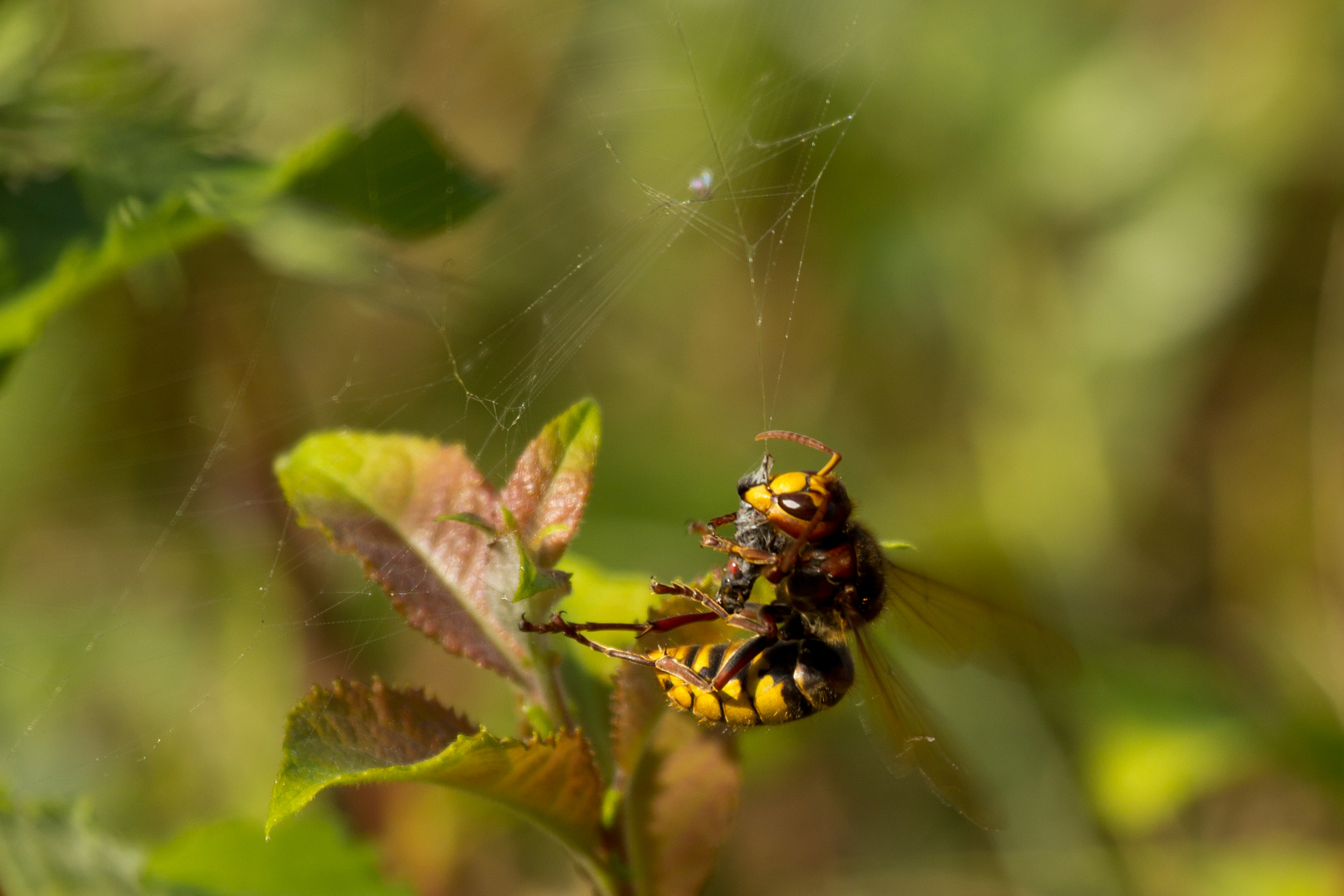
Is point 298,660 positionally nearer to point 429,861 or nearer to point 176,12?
point 429,861

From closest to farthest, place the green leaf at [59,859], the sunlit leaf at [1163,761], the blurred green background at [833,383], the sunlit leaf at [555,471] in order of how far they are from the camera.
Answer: the sunlit leaf at [555,471]
the green leaf at [59,859]
the sunlit leaf at [1163,761]
the blurred green background at [833,383]

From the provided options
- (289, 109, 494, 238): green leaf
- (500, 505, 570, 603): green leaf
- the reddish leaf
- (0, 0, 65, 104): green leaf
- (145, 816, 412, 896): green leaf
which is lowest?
(145, 816, 412, 896): green leaf

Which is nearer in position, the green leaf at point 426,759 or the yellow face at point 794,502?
the green leaf at point 426,759

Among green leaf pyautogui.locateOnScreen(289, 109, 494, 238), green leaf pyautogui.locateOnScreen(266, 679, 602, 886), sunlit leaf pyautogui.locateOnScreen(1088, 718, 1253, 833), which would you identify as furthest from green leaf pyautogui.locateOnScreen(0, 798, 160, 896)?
sunlit leaf pyautogui.locateOnScreen(1088, 718, 1253, 833)

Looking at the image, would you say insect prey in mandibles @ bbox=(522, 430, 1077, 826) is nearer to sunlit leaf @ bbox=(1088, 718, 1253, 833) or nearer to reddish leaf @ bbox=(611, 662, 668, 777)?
reddish leaf @ bbox=(611, 662, 668, 777)

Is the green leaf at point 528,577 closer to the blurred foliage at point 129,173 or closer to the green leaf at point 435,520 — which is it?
the green leaf at point 435,520

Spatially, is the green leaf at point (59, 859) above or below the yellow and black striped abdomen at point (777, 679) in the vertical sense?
below

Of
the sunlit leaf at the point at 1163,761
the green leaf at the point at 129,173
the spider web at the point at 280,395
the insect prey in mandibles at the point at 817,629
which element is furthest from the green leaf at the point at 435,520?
the sunlit leaf at the point at 1163,761
